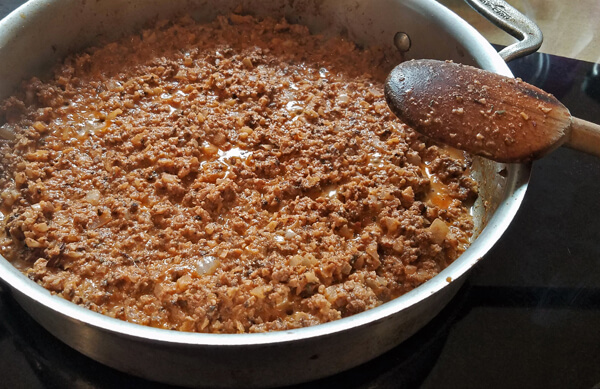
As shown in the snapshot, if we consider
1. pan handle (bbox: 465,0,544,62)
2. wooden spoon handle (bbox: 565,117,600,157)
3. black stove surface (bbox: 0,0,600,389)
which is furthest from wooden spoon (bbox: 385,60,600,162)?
black stove surface (bbox: 0,0,600,389)

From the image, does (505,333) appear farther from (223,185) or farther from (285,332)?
(223,185)

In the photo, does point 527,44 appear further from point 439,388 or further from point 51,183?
point 51,183

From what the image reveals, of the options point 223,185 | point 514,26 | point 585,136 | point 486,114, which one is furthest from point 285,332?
point 514,26

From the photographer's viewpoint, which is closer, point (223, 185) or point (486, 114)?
point (486, 114)

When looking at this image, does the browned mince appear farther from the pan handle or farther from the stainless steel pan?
the pan handle

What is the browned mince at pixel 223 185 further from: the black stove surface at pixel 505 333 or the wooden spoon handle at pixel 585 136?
the wooden spoon handle at pixel 585 136

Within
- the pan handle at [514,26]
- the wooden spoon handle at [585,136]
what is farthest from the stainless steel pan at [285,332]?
the wooden spoon handle at [585,136]
